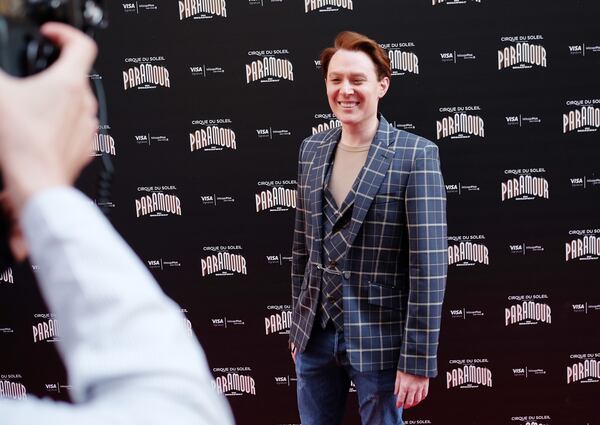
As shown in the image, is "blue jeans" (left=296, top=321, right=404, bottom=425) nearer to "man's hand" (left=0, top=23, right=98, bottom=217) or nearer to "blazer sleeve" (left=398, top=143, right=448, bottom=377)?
"blazer sleeve" (left=398, top=143, right=448, bottom=377)

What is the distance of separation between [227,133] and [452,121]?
3.46 ft

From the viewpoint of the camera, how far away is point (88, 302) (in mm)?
402

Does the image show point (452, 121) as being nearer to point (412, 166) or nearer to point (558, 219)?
point (558, 219)

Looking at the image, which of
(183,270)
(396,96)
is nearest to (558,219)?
(396,96)

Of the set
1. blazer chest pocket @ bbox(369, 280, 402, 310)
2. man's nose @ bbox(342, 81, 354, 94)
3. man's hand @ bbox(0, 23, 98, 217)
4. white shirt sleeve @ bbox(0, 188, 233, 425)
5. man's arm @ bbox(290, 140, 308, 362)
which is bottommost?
blazer chest pocket @ bbox(369, 280, 402, 310)

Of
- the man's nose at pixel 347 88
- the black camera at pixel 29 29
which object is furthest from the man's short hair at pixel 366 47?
the black camera at pixel 29 29

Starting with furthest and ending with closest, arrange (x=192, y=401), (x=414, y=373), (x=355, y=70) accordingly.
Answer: (x=355, y=70)
(x=414, y=373)
(x=192, y=401)

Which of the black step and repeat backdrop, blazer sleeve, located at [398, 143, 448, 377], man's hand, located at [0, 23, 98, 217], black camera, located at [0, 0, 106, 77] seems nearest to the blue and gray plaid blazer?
blazer sleeve, located at [398, 143, 448, 377]

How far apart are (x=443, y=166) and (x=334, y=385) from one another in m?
1.27

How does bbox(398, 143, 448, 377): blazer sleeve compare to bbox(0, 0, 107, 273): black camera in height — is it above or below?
below

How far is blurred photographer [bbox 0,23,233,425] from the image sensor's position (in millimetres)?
403

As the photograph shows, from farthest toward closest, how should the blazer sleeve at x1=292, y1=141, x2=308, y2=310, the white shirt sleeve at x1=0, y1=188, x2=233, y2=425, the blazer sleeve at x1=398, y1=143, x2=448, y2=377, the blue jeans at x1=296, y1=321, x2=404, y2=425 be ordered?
the blazer sleeve at x1=292, y1=141, x2=308, y2=310, the blue jeans at x1=296, y1=321, x2=404, y2=425, the blazer sleeve at x1=398, y1=143, x2=448, y2=377, the white shirt sleeve at x1=0, y1=188, x2=233, y2=425

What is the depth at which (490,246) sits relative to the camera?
300 cm

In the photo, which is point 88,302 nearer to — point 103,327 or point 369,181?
point 103,327
